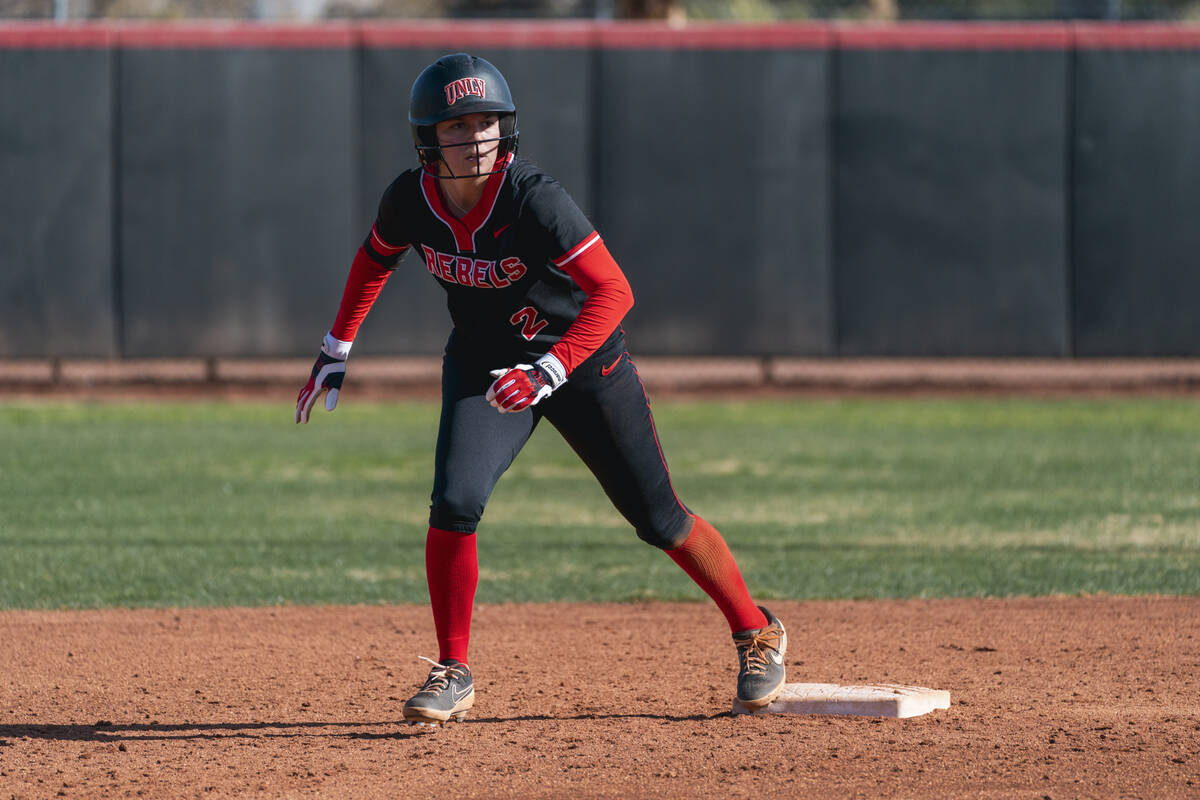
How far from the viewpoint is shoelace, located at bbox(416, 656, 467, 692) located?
4527 millimetres

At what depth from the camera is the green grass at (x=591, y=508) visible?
7.12 metres

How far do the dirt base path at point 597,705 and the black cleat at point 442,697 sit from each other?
60mm

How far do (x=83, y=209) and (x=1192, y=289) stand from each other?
410 inches

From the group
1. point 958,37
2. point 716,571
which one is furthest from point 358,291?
point 958,37

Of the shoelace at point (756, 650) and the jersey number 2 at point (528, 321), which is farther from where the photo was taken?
the shoelace at point (756, 650)

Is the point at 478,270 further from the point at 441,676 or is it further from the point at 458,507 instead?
the point at 441,676

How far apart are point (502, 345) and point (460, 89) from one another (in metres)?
0.75

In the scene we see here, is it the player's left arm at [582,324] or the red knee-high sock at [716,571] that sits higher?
the player's left arm at [582,324]

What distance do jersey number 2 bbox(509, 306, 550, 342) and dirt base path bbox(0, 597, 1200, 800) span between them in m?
1.18

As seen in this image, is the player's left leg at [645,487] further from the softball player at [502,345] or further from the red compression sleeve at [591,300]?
the red compression sleeve at [591,300]

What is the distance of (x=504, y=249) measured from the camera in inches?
172

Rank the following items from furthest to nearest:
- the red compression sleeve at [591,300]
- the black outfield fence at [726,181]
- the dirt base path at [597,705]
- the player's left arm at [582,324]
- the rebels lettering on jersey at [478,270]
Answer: the black outfield fence at [726,181], the rebels lettering on jersey at [478,270], the red compression sleeve at [591,300], the player's left arm at [582,324], the dirt base path at [597,705]

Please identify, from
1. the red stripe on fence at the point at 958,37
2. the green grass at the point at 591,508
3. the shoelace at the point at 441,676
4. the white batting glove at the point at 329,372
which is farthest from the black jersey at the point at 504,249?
the red stripe on fence at the point at 958,37

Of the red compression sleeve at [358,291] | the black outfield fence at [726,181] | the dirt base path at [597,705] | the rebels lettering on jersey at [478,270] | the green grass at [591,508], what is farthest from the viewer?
the black outfield fence at [726,181]
